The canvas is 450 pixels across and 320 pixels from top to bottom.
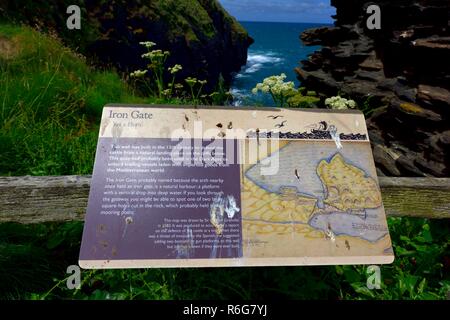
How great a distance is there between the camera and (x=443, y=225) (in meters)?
3.08

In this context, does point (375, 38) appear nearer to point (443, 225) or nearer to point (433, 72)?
point (433, 72)

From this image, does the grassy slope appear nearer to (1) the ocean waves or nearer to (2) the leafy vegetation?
(2) the leafy vegetation

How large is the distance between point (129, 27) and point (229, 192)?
71.0 ft

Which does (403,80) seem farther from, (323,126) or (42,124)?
(42,124)

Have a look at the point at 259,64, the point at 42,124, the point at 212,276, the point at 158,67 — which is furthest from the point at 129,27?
the point at 259,64

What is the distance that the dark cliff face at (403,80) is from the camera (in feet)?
12.8

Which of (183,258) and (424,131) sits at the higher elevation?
(183,258)

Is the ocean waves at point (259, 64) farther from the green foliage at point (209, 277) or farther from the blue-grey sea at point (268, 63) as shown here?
the green foliage at point (209, 277)

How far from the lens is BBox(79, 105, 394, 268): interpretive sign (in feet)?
6.91

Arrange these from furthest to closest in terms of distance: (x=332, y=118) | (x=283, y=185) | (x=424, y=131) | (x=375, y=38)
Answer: (x=375, y=38) < (x=424, y=131) < (x=332, y=118) < (x=283, y=185)

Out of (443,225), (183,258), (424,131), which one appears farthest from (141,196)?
(424,131)

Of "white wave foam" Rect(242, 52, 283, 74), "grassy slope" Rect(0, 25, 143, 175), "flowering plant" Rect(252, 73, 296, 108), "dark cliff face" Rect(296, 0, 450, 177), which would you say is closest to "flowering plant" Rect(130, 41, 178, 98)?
"grassy slope" Rect(0, 25, 143, 175)

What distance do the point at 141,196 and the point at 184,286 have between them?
92 cm

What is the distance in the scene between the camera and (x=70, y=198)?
2.35 metres
